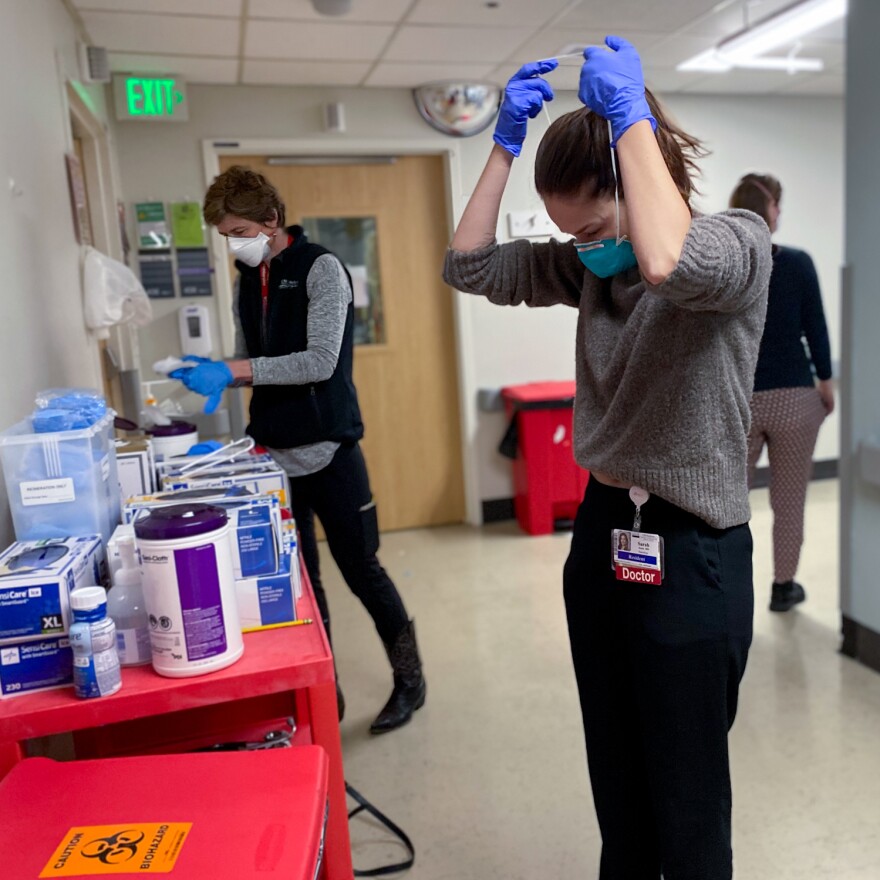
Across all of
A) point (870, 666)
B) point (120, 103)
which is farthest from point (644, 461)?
point (120, 103)

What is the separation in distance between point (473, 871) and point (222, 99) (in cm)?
326

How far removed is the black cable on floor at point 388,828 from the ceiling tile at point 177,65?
2794mm

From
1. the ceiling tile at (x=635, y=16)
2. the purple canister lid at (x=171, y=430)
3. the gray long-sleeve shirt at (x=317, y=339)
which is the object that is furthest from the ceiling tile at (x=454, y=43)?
the purple canister lid at (x=171, y=430)

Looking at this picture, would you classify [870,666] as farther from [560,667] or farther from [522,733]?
[522,733]

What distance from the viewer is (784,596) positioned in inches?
112

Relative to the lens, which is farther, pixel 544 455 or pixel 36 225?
pixel 544 455

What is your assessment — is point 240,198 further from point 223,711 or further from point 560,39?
point 560,39

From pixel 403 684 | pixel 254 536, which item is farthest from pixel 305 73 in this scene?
pixel 254 536

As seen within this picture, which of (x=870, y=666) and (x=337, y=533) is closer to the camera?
(x=337, y=533)

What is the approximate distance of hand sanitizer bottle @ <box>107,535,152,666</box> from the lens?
1108 mm

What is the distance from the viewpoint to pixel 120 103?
322 centimetres

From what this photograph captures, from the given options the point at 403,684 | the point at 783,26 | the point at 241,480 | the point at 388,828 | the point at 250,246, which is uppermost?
the point at 783,26

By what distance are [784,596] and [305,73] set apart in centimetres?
292

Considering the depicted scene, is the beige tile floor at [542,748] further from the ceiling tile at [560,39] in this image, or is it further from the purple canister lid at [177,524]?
the ceiling tile at [560,39]
